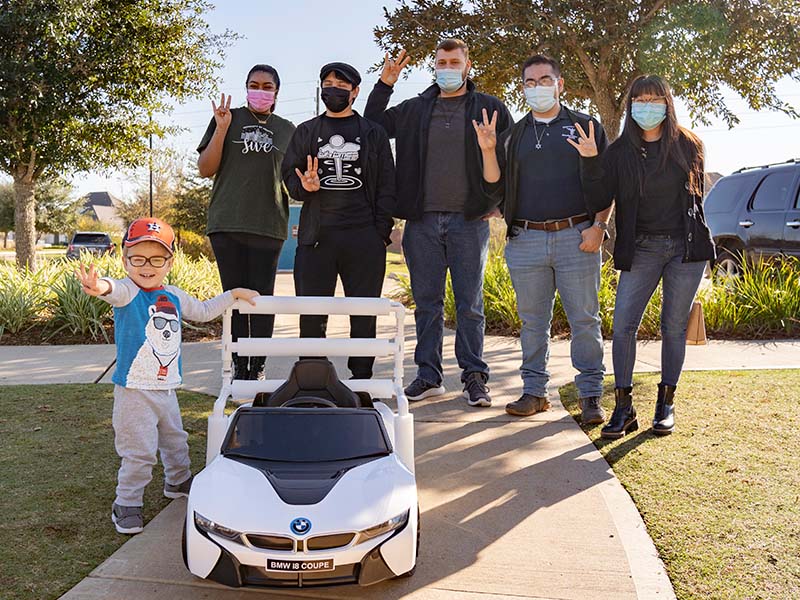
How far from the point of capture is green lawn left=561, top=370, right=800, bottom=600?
3.10 metres

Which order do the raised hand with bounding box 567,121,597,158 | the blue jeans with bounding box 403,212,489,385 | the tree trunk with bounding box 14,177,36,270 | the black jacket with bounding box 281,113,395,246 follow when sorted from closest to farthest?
the raised hand with bounding box 567,121,597,158
the black jacket with bounding box 281,113,395,246
the blue jeans with bounding box 403,212,489,385
the tree trunk with bounding box 14,177,36,270

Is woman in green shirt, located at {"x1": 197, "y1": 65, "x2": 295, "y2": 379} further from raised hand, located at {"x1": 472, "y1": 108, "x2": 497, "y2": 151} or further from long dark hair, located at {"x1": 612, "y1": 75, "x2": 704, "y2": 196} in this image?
long dark hair, located at {"x1": 612, "y1": 75, "x2": 704, "y2": 196}

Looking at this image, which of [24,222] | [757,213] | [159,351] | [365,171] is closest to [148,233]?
[159,351]

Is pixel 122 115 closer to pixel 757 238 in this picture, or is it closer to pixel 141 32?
pixel 141 32

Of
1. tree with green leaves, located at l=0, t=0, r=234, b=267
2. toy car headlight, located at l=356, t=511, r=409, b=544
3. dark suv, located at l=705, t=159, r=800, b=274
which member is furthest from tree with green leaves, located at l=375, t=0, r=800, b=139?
toy car headlight, located at l=356, t=511, r=409, b=544

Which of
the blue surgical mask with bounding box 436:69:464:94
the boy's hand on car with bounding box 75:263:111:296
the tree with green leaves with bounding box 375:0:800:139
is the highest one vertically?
the tree with green leaves with bounding box 375:0:800:139

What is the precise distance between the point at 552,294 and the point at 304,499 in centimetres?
287

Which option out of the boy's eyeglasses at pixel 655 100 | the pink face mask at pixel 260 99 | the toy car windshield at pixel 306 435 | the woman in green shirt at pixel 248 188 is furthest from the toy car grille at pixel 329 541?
the pink face mask at pixel 260 99

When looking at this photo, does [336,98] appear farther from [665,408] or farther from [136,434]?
[665,408]

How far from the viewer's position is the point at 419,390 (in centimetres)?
571

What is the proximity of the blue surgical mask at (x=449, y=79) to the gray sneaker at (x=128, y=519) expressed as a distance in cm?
337

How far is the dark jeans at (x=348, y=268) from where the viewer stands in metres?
5.21

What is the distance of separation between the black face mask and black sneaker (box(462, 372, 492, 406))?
205 cm

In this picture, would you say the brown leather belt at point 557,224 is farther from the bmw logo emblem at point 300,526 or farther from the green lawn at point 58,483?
the bmw logo emblem at point 300,526
